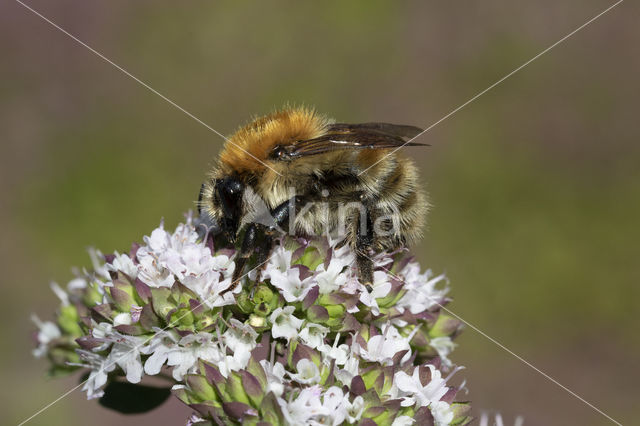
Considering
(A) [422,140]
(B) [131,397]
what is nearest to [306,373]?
(B) [131,397]

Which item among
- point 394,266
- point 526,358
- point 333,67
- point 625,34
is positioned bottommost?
point 526,358

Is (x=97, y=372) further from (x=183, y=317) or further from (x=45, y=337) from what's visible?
(x=45, y=337)

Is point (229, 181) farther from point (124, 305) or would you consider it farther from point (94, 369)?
point (94, 369)

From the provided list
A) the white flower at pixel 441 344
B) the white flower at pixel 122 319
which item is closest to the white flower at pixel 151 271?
the white flower at pixel 122 319

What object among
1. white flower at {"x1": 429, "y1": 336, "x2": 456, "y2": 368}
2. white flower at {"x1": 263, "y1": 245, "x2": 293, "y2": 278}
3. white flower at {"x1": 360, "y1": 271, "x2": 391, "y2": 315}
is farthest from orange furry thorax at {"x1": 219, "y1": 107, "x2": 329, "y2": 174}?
white flower at {"x1": 429, "y1": 336, "x2": 456, "y2": 368}

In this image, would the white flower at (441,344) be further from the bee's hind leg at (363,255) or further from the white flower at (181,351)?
the white flower at (181,351)

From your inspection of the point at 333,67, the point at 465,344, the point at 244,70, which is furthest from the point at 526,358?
the point at 244,70
